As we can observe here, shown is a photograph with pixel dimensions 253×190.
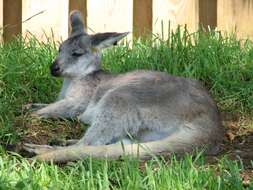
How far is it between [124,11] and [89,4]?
395mm

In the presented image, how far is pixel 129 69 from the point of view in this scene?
6664mm

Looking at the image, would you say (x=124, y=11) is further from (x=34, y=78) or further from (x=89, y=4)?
(x=34, y=78)

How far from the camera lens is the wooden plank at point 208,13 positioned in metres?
7.81

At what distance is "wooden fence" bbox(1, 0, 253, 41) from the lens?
7727 mm

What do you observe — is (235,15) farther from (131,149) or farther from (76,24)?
(131,149)

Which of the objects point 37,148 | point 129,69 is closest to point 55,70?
point 129,69

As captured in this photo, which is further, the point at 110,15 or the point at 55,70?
the point at 110,15

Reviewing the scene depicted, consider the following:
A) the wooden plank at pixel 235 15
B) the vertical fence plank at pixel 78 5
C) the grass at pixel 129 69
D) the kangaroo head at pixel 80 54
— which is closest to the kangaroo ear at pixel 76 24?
the kangaroo head at pixel 80 54

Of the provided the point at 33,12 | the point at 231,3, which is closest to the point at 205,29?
the point at 231,3

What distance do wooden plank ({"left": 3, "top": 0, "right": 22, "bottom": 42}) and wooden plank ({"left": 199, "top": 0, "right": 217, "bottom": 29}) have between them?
78.8 inches

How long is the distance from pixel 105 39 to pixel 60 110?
771 mm

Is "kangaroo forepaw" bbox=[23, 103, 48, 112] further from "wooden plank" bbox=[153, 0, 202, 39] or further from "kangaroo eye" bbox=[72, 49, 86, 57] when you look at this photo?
"wooden plank" bbox=[153, 0, 202, 39]

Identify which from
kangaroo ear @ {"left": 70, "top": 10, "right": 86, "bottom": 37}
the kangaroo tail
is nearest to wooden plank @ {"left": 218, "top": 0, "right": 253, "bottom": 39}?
kangaroo ear @ {"left": 70, "top": 10, "right": 86, "bottom": 37}

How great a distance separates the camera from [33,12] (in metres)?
7.76
